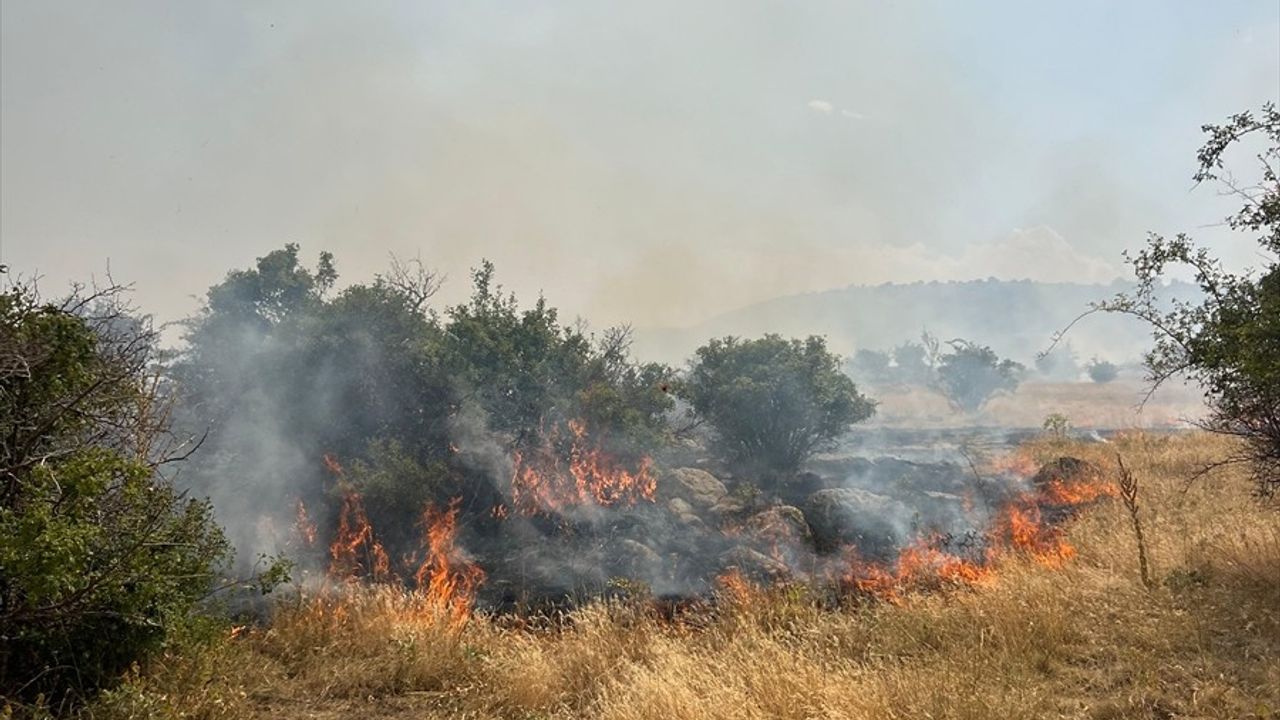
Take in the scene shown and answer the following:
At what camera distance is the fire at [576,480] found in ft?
53.6

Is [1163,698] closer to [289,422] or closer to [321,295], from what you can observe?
[289,422]

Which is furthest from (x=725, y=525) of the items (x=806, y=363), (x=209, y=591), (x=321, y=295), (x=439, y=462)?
(x=321, y=295)

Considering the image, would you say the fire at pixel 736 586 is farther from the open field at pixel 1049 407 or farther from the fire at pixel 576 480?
the open field at pixel 1049 407

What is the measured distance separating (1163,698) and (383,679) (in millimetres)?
7555

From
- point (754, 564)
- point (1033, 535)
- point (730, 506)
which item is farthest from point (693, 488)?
point (1033, 535)

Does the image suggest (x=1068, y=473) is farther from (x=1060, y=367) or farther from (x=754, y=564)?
(x=1060, y=367)

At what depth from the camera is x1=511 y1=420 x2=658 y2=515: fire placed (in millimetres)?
16344

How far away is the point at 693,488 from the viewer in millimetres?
19016

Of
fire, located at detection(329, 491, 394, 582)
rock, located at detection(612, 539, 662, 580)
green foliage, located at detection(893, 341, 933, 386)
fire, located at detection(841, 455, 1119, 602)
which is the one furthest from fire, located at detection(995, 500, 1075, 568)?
green foliage, located at detection(893, 341, 933, 386)

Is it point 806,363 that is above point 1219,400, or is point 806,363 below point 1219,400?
above

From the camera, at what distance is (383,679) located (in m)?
7.21

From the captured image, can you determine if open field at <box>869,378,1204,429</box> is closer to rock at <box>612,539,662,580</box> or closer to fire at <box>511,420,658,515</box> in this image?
fire at <box>511,420,658,515</box>

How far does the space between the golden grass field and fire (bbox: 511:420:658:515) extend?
6.68m

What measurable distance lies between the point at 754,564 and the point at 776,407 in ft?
35.9
